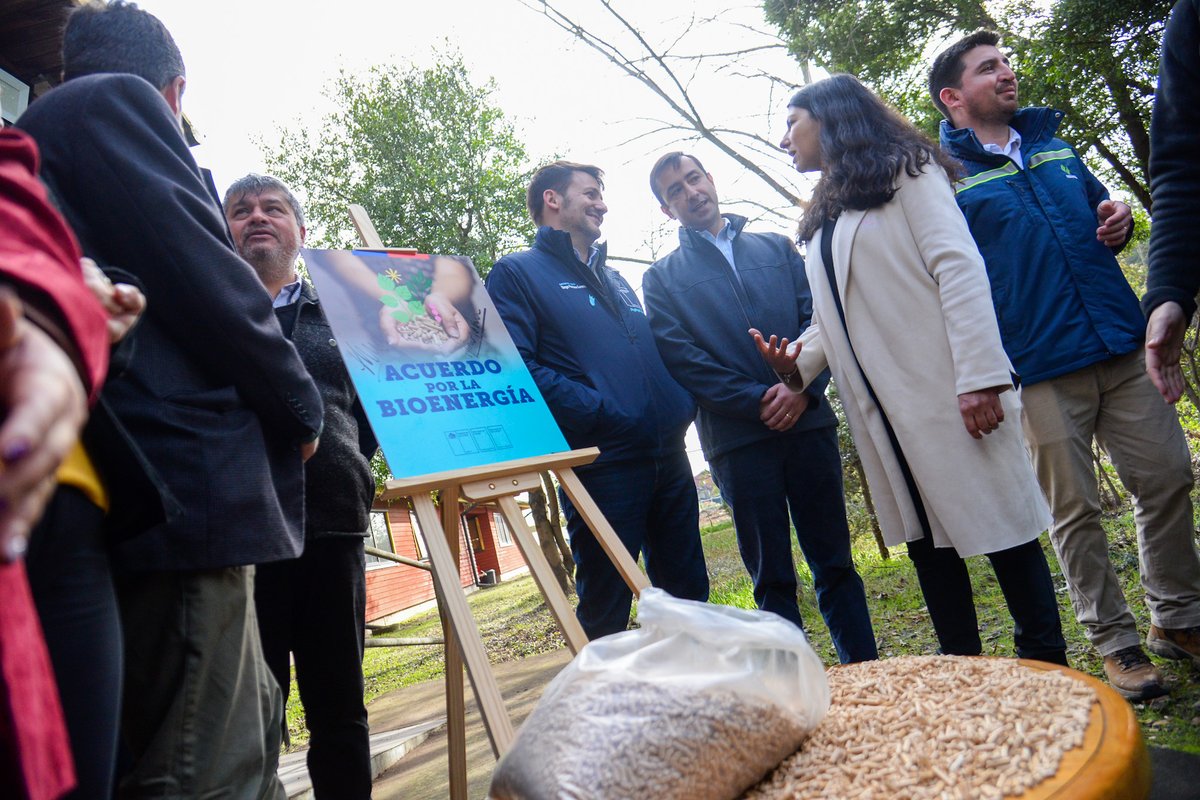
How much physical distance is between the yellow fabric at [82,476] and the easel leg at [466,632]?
38.6 inches

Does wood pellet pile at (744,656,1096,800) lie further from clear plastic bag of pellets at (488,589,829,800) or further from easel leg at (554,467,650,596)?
easel leg at (554,467,650,596)

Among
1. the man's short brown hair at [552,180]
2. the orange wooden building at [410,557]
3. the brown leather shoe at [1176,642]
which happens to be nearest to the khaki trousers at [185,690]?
the man's short brown hair at [552,180]

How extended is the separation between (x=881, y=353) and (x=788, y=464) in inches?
25.6

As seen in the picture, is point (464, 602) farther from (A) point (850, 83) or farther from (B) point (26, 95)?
(B) point (26, 95)

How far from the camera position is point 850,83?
2604mm

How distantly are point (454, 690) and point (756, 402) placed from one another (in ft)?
4.38

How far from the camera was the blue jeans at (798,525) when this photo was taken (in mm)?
2766

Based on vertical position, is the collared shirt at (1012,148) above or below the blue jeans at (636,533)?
above

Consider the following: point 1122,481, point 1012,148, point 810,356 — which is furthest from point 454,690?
point 1012,148

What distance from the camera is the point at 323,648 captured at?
228 centimetres

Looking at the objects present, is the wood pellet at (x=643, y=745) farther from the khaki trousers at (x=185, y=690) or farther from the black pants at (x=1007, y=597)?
the black pants at (x=1007, y=597)

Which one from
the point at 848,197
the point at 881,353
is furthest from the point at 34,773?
the point at 848,197

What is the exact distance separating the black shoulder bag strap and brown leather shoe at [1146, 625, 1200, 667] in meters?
0.96

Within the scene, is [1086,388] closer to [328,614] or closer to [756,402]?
[756,402]
